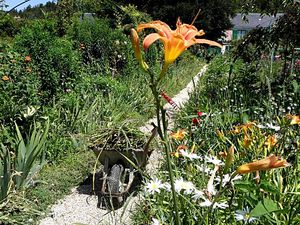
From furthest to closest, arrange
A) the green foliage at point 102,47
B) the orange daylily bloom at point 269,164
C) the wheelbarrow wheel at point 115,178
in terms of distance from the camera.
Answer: the green foliage at point 102,47 < the wheelbarrow wheel at point 115,178 < the orange daylily bloom at point 269,164

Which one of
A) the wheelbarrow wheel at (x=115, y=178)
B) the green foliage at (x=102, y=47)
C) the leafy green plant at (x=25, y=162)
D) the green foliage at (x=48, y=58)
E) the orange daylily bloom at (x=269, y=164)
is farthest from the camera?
the green foliage at (x=102, y=47)

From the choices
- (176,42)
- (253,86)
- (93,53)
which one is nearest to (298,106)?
(253,86)

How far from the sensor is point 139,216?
120 inches

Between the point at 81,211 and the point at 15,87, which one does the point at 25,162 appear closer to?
the point at 81,211

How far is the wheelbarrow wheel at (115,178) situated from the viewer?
388cm

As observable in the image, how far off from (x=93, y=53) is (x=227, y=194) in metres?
6.27

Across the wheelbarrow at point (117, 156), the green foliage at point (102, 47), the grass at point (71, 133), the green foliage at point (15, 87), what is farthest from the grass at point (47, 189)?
the green foliage at point (102, 47)

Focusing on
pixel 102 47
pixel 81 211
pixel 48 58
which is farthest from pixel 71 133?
pixel 102 47

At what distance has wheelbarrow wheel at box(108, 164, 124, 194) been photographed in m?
3.88

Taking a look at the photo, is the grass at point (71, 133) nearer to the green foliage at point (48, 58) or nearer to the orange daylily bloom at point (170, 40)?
the green foliage at point (48, 58)

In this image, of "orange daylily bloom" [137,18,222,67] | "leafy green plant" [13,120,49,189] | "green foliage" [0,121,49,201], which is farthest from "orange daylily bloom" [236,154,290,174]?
"leafy green plant" [13,120,49,189]

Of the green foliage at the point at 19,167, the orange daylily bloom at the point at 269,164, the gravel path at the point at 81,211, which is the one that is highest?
the orange daylily bloom at the point at 269,164

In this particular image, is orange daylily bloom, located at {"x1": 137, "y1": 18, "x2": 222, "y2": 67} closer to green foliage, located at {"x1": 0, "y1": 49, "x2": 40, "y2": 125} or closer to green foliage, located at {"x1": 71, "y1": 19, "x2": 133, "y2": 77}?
green foliage, located at {"x1": 0, "y1": 49, "x2": 40, "y2": 125}

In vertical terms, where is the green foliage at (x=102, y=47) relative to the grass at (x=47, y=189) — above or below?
above
